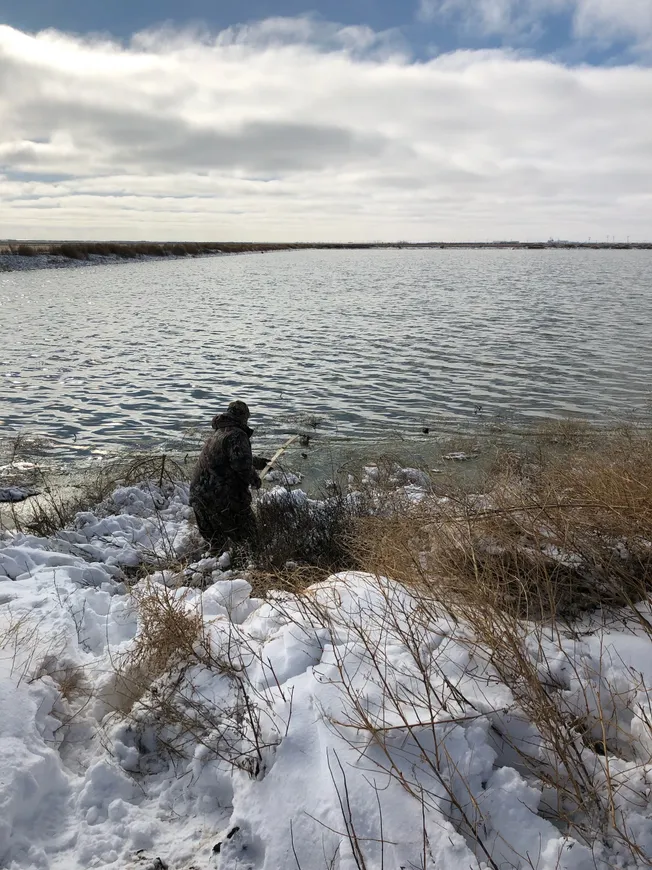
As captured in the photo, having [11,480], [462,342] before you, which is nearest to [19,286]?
[462,342]

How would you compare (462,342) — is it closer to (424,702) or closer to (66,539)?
(66,539)

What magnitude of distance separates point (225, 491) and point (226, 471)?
22 centimetres

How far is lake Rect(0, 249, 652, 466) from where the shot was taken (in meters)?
12.0

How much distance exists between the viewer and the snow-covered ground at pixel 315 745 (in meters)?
2.34

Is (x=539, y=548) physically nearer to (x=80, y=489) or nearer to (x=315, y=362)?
(x=80, y=489)

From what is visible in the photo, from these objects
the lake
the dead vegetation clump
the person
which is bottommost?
the lake

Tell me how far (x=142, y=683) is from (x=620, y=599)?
115 inches

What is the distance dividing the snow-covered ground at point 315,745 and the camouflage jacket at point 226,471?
238 cm

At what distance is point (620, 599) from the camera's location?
3.26 meters

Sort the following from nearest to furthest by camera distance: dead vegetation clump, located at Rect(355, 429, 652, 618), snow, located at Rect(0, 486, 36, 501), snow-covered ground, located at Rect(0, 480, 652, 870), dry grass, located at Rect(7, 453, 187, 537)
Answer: snow-covered ground, located at Rect(0, 480, 652, 870) → dead vegetation clump, located at Rect(355, 429, 652, 618) → dry grass, located at Rect(7, 453, 187, 537) → snow, located at Rect(0, 486, 36, 501)

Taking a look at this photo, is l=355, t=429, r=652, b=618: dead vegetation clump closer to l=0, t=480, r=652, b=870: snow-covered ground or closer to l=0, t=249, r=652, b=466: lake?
l=0, t=480, r=652, b=870: snow-covered ground

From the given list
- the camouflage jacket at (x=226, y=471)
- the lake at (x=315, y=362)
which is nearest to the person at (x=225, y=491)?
the camouflage jacket at (x=226, y=471)

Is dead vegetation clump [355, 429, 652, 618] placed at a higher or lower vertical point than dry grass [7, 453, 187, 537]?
higher

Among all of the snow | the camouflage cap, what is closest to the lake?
the snow
